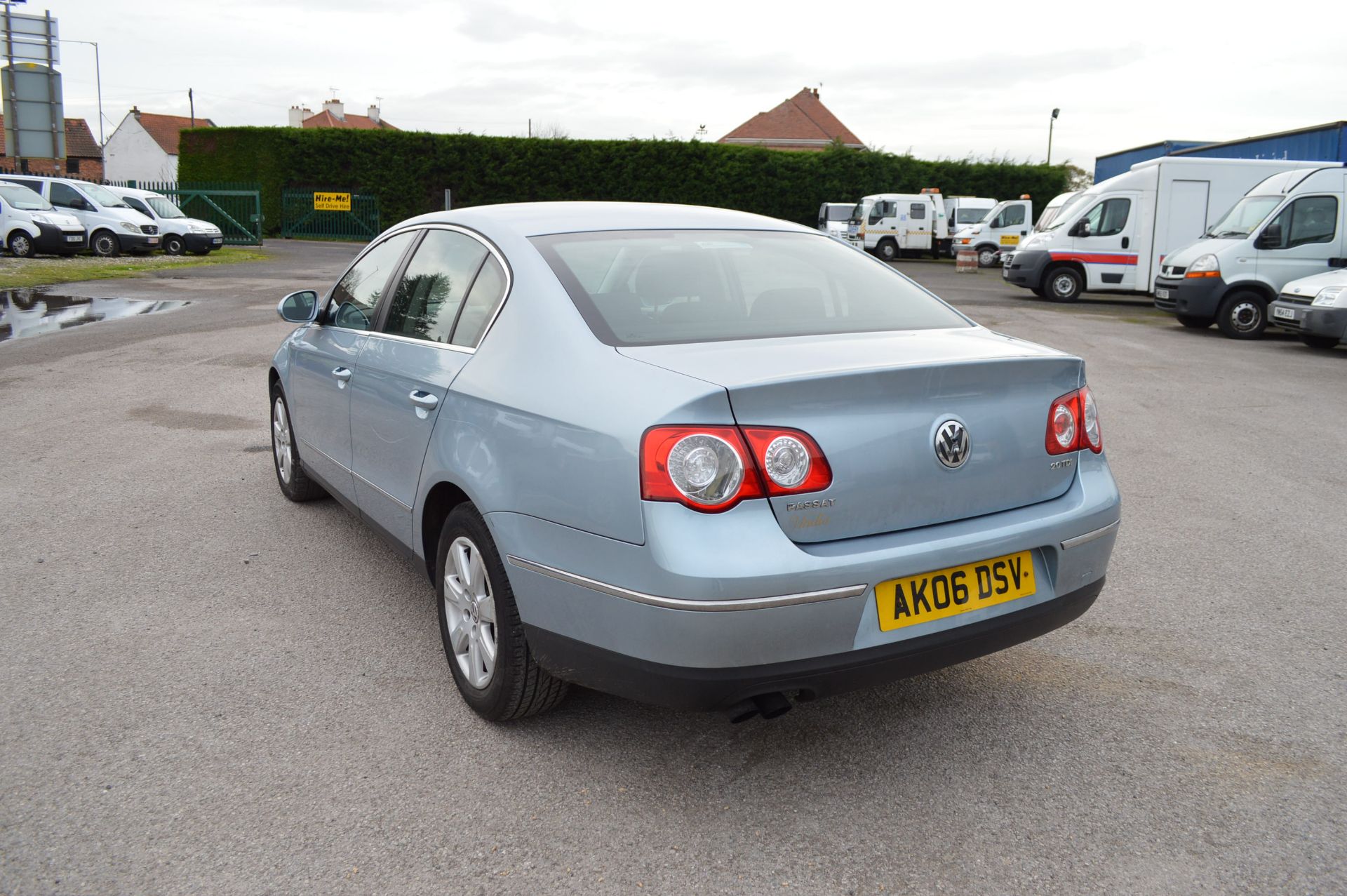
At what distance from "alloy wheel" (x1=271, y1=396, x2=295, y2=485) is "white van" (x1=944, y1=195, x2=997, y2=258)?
3372cm

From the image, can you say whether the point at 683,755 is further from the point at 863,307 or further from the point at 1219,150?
the point at 1219,150

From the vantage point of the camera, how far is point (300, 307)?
5.19 metres

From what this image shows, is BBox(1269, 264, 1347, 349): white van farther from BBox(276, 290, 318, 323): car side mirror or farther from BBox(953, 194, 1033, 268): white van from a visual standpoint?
BBox(953, 194, 1033, 268): white van

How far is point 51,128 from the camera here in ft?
96.9

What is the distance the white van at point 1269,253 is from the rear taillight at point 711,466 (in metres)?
15.7

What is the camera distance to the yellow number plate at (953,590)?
9.05ft

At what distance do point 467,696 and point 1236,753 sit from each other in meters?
2.30

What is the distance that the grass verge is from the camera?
63.7 ft

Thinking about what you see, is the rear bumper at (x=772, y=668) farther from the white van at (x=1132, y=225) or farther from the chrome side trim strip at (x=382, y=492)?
the white van at (x=1132, y=225)

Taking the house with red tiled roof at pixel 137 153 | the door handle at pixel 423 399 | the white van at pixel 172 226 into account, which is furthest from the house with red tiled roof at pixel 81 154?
the door handle at pixel 423 399

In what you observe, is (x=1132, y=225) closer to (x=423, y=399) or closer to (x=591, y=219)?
(x=591, y=219)

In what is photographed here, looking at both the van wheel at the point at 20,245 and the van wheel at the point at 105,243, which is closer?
the van wheel at the point at 20,245

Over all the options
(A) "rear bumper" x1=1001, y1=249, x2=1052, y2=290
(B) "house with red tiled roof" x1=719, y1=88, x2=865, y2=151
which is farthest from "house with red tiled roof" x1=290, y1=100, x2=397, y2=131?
(A) "rear bumper" x1=1001, y1=249, x2=1052, y2=290

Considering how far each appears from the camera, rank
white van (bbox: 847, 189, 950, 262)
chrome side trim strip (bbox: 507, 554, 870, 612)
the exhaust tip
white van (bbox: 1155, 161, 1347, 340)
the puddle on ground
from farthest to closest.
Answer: white van (bbox: 847, 189, 950, 262) → white van (bbox: 1155, 161, 1347, 340) → the puddle on ground → the exhaust tip → chrome side trim strip (bbox: 507, 554, 870, 612)
